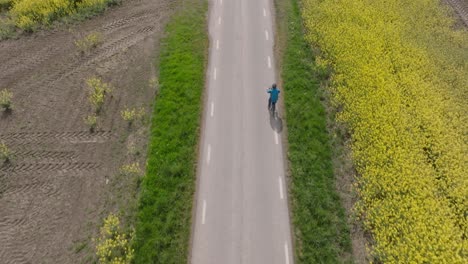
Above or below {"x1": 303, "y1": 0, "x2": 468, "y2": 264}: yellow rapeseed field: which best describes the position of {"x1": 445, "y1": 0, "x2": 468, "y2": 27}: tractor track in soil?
above

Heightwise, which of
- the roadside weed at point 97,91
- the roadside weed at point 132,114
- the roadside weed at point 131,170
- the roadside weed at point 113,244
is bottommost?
the roadside weed at point 113,244

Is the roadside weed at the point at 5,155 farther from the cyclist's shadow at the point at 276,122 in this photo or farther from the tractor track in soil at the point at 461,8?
the tractor track in soil at the point at 461,8

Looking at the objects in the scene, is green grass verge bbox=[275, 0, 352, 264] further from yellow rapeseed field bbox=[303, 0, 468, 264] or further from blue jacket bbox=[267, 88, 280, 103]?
blue jacket bbox=[267, 88, 280, 103]

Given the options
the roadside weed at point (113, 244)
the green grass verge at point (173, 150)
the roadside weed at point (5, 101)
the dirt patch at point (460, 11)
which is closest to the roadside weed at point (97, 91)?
the green grass verge at point (173, 150)

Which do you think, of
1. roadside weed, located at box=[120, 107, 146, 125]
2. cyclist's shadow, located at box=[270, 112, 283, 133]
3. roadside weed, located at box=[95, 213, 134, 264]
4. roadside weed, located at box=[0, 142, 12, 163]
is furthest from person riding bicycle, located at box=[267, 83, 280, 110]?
roadside weed, located at box=[0, 142, 12, 163]

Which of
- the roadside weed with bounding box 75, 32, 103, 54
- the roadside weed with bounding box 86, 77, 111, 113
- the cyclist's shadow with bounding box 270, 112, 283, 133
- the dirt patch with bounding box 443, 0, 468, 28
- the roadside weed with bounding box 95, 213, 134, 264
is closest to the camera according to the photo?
the roadside weed with bounding box 95, 213, 134, 264

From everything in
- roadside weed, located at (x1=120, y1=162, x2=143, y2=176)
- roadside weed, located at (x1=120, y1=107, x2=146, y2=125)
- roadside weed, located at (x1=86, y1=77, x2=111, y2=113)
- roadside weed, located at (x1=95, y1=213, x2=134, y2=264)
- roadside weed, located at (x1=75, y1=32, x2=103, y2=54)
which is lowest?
roadside weed, located at (x1=95, y1=213, x2=134, y2=264)
